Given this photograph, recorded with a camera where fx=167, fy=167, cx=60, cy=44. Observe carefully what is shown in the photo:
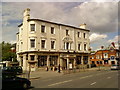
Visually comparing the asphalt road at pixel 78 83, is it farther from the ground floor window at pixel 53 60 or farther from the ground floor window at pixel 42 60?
the ground floor window at pixel 53 60

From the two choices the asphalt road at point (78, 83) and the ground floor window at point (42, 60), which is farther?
the ground floor window at point (42, 60)

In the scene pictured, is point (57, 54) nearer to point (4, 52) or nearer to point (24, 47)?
point (24, 47)

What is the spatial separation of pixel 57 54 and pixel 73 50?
630 cm

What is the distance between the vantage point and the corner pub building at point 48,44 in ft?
121

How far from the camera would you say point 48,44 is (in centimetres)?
3934

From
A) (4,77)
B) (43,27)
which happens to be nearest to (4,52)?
(43,27)

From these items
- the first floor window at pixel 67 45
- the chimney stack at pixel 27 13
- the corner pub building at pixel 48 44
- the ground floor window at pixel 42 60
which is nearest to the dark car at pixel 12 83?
the corner pub building at pixel 48 44

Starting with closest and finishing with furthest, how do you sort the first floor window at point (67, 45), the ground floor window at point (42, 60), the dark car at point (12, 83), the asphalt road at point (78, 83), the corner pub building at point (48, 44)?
the dark car at point (12, 83) → the asphalt road at point (78, 83) → the corner pub building at point (48, 44) → the ground floor window at point (42, 60) → the first floor window at point (67, 45)

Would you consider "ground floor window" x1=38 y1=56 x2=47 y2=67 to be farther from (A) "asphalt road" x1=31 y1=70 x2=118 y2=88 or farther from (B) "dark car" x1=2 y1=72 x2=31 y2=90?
(B) "dark car" x1=2 y1=72 x2=31 y2=90

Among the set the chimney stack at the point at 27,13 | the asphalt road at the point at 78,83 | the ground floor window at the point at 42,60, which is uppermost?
the chimney stack at the point at 27,13

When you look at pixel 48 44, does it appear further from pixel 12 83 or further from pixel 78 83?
pixel 12 83

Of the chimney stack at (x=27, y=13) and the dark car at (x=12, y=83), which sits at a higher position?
the chimney stack at (x=27, y=13)

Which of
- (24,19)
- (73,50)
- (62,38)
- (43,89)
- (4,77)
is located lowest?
(43,89)

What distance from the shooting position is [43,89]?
13.6m
